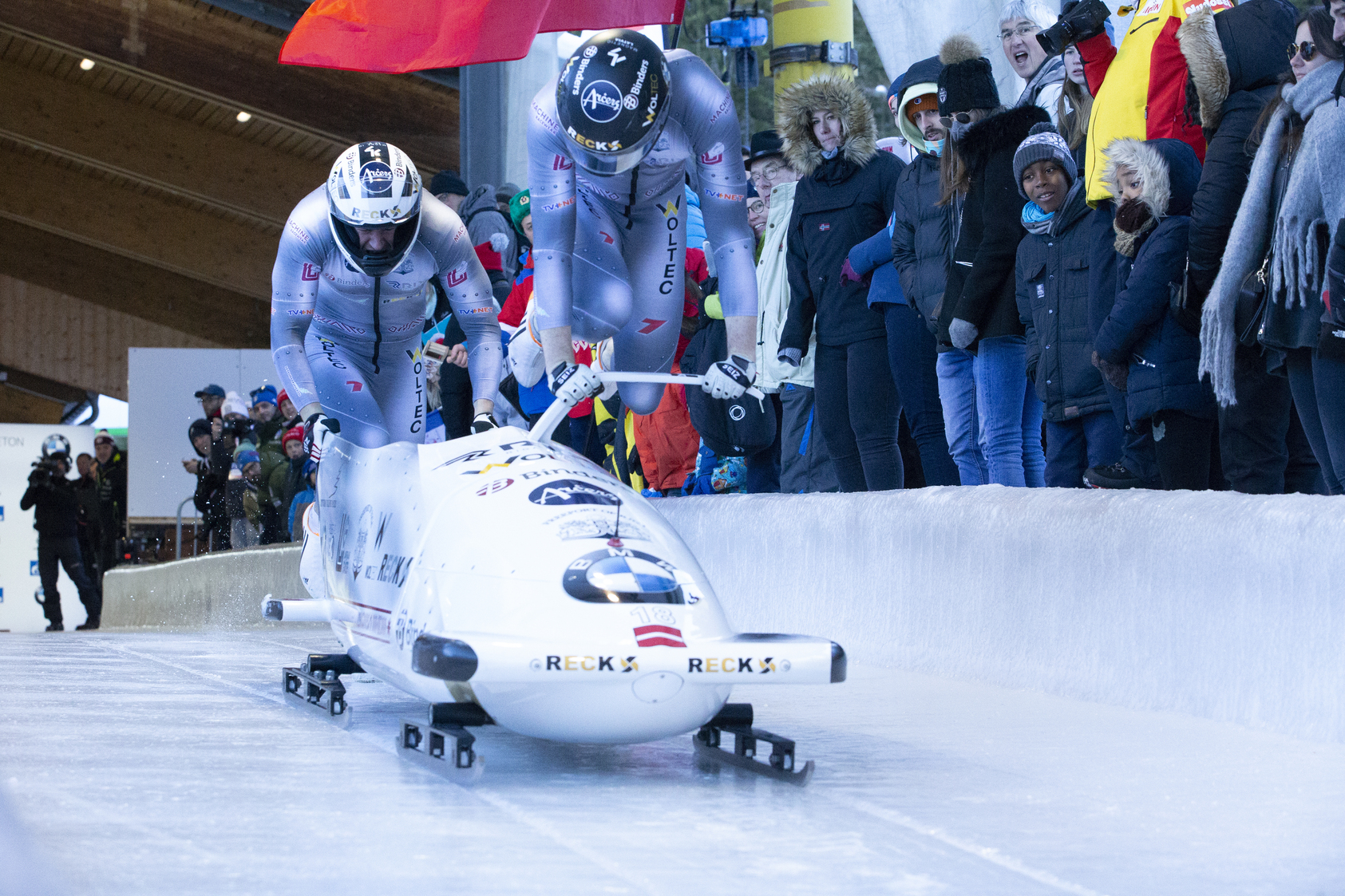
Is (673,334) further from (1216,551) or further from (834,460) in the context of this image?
(1216,551)

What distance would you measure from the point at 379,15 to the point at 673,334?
11.1 feet

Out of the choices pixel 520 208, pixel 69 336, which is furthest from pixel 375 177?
pixel 69 336

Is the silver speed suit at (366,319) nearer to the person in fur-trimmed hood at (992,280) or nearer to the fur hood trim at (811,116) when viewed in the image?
the fur hood trim at (811,116)

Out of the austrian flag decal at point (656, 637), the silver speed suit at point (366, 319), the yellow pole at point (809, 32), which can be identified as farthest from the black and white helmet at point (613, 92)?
the yellow pole at point (809, 32)

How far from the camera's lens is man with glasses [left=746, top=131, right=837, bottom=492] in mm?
5414

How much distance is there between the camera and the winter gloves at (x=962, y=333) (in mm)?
4320

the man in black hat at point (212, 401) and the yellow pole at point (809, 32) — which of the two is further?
the man in black hat at point (212, 401)

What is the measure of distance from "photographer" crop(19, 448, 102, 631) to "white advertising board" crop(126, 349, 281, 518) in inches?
20.0

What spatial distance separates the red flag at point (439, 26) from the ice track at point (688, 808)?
12.6 feet

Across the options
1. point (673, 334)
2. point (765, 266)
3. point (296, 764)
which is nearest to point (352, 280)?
point (673, 334)

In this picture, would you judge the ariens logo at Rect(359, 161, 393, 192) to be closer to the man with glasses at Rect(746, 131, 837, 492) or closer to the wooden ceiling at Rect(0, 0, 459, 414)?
the man with glasses at Rect(746, 131, 837, 492)

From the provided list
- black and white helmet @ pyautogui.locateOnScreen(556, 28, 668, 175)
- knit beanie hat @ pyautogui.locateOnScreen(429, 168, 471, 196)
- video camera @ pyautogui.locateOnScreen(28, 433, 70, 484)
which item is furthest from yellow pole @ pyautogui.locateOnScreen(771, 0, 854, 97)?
video camera @ pyautogui.locateOnScreen(28, 433, 70, 484)

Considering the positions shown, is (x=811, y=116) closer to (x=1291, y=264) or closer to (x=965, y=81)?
(x=965, y=81)

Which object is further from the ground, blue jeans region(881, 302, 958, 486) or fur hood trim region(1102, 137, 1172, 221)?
fur hood trim region(1102, 137, 1172, 221)
